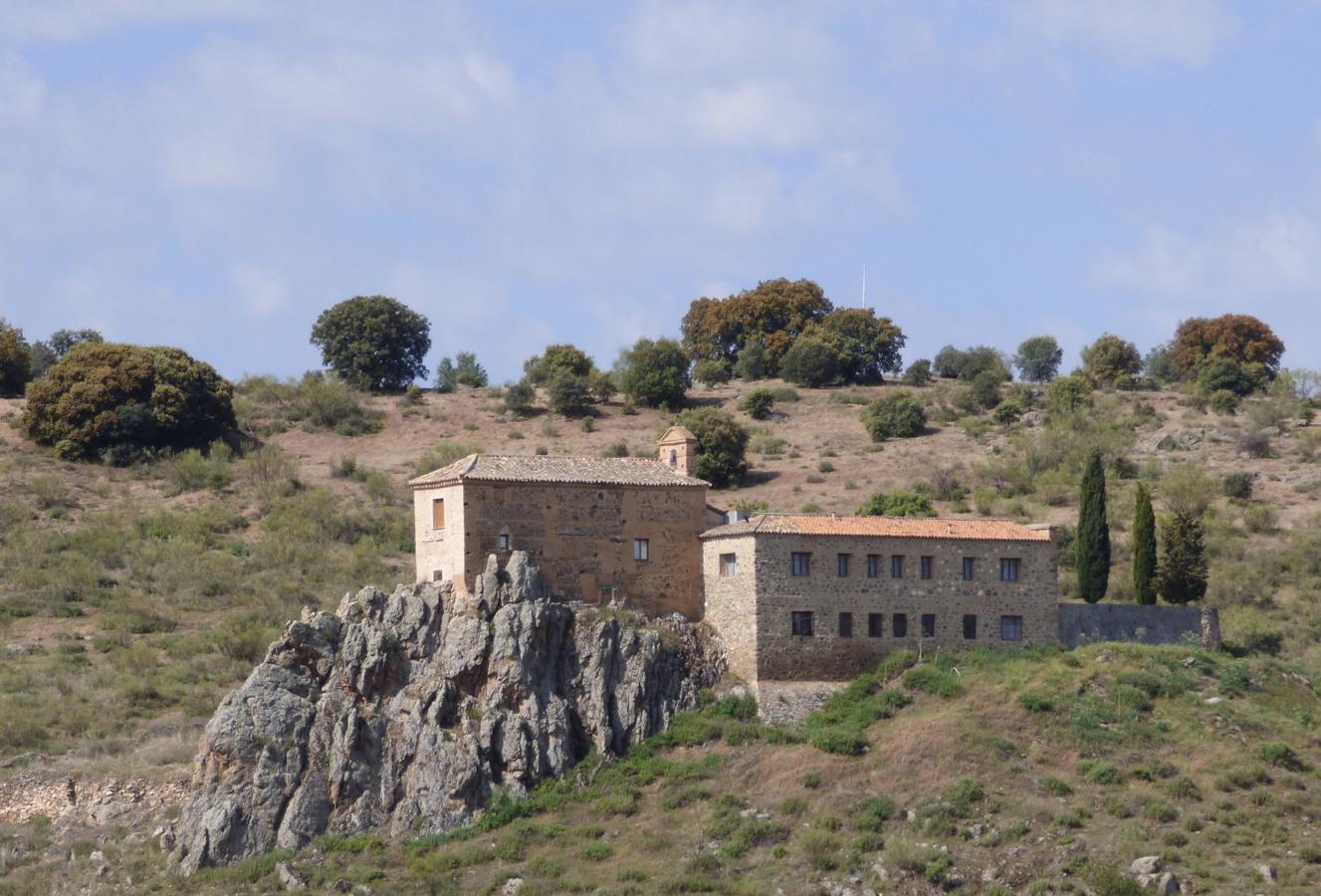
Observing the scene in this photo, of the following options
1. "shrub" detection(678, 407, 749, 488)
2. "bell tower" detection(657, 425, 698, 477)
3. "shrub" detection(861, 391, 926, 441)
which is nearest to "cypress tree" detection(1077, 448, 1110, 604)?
A: "bell tower" detection(657, 425, 698, 477)

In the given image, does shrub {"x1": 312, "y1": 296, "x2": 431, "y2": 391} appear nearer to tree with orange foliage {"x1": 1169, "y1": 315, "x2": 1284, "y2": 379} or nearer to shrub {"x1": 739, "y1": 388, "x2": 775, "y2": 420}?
shrub {"x1": 739, "y1": 388, "x2": 775, "y2": 420}

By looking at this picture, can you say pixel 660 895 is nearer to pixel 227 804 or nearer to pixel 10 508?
pixel 227 804

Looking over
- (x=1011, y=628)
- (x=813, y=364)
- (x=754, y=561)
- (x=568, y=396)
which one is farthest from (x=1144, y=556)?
(x=813, y=364)

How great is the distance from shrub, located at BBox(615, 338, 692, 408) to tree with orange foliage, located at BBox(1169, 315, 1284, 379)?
105 ft

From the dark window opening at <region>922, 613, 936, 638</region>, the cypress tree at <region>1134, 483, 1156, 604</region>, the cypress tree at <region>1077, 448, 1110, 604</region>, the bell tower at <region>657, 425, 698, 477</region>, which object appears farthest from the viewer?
the cypress tree at <region>1134, 483, 1156, 604</region>

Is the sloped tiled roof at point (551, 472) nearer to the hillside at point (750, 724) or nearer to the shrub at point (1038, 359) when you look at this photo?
the hillside at point (750, 724)

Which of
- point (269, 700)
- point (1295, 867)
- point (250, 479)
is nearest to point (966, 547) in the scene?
point (1295, 867)

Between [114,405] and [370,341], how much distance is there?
69.4 feet

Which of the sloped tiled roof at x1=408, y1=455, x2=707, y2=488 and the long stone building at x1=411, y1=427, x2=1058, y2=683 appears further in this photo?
the sloped tiled roof at x1=408, y1=455, x2=707, y2=488

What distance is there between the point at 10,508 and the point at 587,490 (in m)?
37.2

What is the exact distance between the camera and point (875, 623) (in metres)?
63.2

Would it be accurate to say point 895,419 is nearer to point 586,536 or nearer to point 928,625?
point 928,625

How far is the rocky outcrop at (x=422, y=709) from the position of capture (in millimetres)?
58469

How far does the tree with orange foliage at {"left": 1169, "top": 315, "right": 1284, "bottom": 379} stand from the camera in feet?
408
